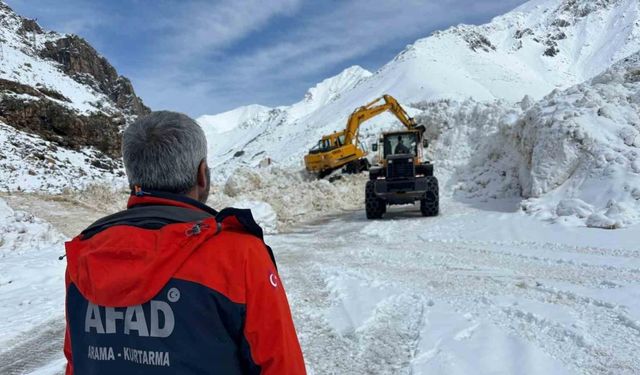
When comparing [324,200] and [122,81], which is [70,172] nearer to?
[324,200]

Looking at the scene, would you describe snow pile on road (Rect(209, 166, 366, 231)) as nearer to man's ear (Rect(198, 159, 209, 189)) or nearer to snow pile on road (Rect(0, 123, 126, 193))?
snow pile on road (Rect(0, 123, 126, 193))

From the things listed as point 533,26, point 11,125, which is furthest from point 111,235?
point 533,26

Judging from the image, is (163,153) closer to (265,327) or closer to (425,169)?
(265,327)

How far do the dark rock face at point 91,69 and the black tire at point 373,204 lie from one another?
33183 millimetres

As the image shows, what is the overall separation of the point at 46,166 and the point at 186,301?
907 inches

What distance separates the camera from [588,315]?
4.60 m

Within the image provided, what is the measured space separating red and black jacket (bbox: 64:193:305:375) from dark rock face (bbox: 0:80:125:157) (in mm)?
27577

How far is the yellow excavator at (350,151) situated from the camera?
20.8 metres

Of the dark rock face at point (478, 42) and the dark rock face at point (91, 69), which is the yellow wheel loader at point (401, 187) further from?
the dark rock face at point (478, 42)

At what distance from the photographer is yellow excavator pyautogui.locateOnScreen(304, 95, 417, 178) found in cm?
2081

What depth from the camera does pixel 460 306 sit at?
16.6 feet

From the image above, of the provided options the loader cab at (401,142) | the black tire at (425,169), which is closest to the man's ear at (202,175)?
the black tire at (425,169)

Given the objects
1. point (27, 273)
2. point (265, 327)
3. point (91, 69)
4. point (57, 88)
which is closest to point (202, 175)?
point (265, 327)

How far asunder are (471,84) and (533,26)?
2435 inches
